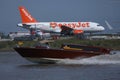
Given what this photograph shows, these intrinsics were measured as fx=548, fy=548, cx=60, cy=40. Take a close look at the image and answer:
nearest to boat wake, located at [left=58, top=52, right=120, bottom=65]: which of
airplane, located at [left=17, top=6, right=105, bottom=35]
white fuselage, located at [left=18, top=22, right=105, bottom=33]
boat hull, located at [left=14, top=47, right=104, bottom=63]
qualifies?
boat hull, located at [left=14, top=47, right=104, bottom=63]

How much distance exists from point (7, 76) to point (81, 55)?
8915mm

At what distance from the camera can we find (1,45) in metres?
75.3

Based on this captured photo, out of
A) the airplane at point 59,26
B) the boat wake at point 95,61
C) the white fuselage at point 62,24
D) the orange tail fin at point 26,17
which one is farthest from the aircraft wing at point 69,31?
the boat wake at point 95,61

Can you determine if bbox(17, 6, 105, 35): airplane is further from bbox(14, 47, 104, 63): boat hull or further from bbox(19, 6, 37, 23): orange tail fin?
bbox(14, 47, 104, 63): boat hull

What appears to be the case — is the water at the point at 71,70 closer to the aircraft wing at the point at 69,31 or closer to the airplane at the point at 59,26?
the aircraft wing at the point at 69,31

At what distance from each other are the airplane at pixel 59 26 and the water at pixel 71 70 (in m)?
59.8

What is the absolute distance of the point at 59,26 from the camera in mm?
105750

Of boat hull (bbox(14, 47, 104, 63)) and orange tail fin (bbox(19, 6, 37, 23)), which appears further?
orange tail fin (bbox(19, 6, 37, 23))

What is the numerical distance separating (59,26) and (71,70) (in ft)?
226

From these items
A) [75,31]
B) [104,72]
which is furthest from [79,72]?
[75,31]

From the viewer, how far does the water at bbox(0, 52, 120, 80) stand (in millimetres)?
32688

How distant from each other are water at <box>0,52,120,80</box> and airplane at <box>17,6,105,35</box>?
59.8 meters

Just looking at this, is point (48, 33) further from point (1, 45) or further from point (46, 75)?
point (46, 75)

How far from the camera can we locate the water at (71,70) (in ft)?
107
